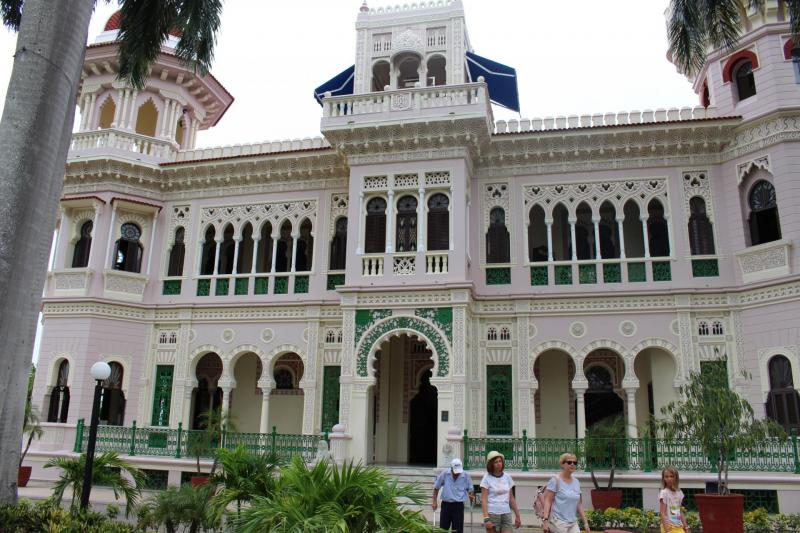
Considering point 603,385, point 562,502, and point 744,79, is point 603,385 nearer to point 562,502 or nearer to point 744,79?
point 744,79

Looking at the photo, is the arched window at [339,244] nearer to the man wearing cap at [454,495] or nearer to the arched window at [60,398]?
the arched window at [60,398]

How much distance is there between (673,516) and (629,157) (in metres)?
12.2

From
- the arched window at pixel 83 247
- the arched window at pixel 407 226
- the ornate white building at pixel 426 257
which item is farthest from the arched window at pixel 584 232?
the arched window at pixel 83 247

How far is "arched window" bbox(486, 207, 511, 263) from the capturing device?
18.5 metres

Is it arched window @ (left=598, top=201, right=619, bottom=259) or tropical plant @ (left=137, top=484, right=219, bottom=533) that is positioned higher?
arched window @ (left=598, top=201, right=619, bottom=259)

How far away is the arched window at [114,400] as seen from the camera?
1948 centimetres

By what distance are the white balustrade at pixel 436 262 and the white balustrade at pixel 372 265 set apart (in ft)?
4.05

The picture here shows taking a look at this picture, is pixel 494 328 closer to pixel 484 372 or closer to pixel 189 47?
pixel 484 372

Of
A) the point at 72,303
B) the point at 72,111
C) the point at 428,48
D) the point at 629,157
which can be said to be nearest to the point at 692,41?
the point at 629,157

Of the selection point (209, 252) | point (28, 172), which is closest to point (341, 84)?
point (209, 252)

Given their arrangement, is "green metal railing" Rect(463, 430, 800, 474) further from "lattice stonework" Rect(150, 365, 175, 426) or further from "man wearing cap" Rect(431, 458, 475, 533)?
"lattice stonework" Rect(150, 365, 175, 426)

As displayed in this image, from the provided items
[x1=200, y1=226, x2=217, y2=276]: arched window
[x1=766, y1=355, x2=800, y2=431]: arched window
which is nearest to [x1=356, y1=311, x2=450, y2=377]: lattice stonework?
[x1=200, y1=226, x2=217, y2=276]: arched window

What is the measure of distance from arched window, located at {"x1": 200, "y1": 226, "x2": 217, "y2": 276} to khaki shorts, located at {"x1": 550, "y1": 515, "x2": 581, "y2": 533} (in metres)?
15.5

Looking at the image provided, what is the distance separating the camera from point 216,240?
20.4 meters
